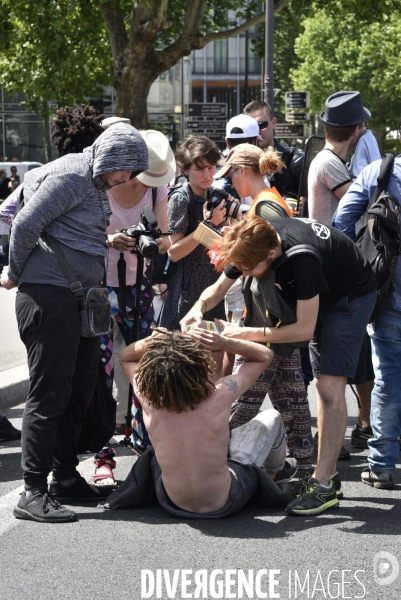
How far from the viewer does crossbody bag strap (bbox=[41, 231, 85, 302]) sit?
5.07 metres

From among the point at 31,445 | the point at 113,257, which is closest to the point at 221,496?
the point at 31,445

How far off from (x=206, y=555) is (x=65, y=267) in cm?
150

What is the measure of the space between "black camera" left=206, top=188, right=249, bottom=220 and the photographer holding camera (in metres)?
0.01

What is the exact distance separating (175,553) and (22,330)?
1329 millimetres

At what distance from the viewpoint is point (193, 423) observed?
4906mm

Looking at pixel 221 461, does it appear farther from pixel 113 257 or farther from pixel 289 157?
pixel 289 157

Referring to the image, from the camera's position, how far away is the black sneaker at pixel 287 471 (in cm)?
576

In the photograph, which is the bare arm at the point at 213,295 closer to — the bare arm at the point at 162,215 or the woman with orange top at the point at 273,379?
the woman with orange top at the point at 273,379

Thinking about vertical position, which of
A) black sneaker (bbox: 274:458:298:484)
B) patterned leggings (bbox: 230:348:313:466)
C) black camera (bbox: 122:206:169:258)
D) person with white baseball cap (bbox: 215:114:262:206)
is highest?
person with white baseball cap (bbox: 215:114:262:206)

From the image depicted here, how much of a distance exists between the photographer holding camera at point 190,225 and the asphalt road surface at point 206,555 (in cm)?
164

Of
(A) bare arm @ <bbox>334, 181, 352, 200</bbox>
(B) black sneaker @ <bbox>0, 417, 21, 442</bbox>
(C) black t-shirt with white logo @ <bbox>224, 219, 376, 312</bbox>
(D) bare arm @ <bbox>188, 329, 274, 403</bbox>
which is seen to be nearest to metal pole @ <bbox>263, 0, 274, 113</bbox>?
(A) bare arm @ <bbox>334, 181, 352, 200</bbox>

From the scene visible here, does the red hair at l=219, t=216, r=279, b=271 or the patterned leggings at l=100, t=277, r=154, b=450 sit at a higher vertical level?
the red hair at l=219, t=216, r=279, b=271

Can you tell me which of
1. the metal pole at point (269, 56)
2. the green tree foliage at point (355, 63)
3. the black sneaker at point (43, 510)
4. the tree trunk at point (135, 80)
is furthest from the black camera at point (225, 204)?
the green tree foliage at point (355, 63)

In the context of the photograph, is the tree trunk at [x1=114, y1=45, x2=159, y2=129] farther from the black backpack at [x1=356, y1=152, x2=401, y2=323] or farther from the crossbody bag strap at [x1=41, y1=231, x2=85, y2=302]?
the crossbody bag strap at [x1=41, y1=231, x2=85, y2=302]
